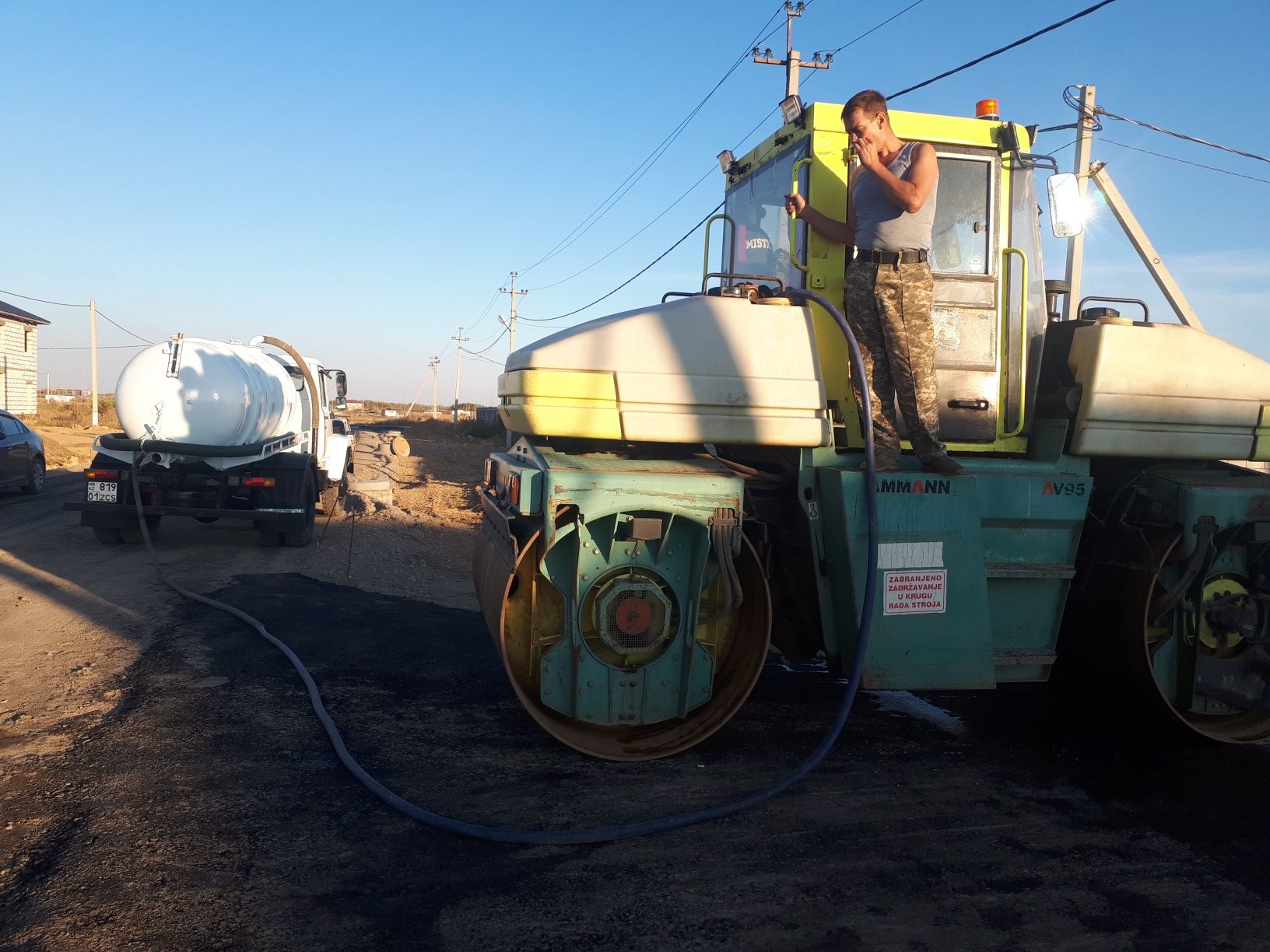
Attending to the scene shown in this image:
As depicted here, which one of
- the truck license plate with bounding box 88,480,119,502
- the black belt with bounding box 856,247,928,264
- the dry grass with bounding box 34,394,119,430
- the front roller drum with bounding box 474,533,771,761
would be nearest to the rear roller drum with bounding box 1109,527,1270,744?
the black belt with bounding box 856,247,928,264

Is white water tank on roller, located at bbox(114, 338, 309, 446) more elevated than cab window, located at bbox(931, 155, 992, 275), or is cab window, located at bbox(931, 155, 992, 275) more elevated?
cab window, located at bbox(931, 155, 992, 275)

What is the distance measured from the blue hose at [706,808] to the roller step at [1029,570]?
0.74 meters

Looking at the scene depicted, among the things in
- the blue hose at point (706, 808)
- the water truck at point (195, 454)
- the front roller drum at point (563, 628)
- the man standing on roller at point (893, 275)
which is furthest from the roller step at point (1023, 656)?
the water truck at point (195, 454)

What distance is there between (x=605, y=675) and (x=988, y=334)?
277 centimetres

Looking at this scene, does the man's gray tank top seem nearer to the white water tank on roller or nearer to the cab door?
the cab door

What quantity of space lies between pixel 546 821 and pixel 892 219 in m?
3.30

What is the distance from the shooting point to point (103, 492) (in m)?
10.2

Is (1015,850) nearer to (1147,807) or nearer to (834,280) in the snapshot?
(1147,807)

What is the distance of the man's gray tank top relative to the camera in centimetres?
469

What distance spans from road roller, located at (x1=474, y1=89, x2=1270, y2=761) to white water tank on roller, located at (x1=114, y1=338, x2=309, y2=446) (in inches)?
235

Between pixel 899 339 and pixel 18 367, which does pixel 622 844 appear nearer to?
pixel 899 339

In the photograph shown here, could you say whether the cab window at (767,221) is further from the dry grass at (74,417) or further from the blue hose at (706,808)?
the dry grass at (74,417)

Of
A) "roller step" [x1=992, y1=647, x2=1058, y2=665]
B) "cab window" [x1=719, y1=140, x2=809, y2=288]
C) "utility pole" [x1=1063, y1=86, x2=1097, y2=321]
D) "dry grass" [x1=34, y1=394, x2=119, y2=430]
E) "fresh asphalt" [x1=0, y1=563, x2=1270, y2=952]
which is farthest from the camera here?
"dry grass" [x1=34, y1=394, x2=119, y2=430]

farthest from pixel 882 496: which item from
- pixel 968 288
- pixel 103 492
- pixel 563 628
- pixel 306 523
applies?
pixel 103 492
